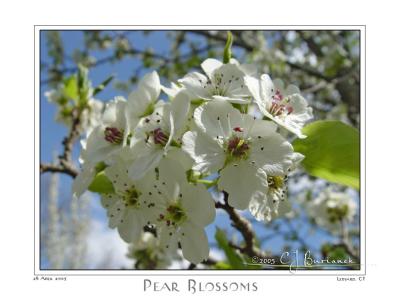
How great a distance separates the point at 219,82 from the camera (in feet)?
3.73

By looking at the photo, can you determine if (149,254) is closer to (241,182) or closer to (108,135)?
(108,135)

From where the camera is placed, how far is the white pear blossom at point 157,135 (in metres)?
0.96

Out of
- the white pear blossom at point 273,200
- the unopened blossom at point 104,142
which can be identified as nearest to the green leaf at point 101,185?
the unopened blossom at point 104,142

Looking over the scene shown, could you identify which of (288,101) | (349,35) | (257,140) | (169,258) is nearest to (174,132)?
(257,140)

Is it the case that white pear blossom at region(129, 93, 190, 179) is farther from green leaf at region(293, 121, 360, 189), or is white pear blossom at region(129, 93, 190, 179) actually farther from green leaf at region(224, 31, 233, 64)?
green leaf at region(293, 121, 360, 189)

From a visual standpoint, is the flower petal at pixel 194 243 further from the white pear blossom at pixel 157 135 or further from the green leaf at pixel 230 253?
the green leaf at pixel 230 253

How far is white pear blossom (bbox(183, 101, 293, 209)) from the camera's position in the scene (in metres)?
0.98

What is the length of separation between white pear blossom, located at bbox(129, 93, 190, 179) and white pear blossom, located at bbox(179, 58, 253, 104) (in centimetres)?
7

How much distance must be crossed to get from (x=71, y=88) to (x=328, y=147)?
1.37 meters

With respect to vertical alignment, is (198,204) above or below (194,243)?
above

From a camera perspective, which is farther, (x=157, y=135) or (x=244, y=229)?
(x=244, y=229)

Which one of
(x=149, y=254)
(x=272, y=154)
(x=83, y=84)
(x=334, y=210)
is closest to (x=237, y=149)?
(x=272, y=154)

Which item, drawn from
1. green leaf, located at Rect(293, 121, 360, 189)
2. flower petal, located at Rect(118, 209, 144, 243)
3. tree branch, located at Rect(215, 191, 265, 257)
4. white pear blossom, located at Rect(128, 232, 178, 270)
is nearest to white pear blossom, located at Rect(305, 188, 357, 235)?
white pear blossom, located at Rect(128, 232, 178, 270)

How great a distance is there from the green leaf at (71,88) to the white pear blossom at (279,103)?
116 cm
